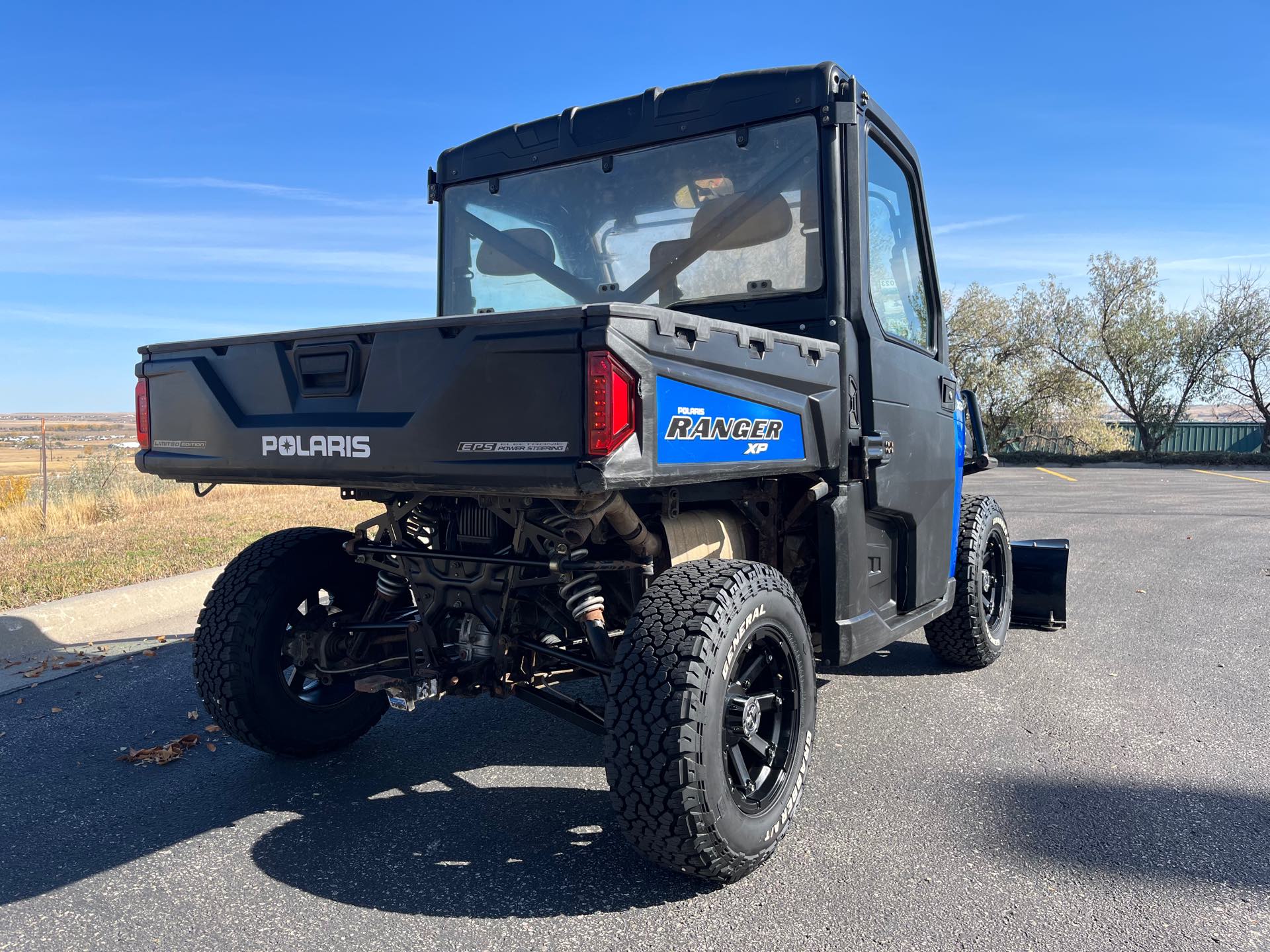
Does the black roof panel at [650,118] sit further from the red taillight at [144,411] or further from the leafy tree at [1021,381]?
the leafy tree at [1021,381]

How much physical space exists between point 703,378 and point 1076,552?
27.5 ft

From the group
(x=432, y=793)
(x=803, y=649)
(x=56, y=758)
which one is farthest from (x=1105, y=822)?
(x=56, y=758)

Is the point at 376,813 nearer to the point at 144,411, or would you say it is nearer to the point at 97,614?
the point at 144,411

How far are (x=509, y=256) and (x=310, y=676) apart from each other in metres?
2.06

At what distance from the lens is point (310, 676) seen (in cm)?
384

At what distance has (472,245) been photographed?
4477 millimetres

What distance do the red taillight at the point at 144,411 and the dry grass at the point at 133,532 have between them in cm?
332

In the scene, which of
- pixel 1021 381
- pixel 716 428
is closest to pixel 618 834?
pixel 716 428

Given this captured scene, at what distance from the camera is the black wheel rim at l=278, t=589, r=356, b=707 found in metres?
3.81

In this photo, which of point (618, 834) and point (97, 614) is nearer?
point (618, 834)

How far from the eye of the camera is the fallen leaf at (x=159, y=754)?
392 centimetres

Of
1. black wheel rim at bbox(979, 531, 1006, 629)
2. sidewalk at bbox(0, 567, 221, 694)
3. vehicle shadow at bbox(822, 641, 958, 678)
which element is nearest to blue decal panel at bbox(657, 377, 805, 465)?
vehicle shadow at bbox(822, 641, 958, 678)

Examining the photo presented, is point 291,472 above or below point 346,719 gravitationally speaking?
above

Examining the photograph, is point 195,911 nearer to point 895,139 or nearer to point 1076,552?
point 895,139
